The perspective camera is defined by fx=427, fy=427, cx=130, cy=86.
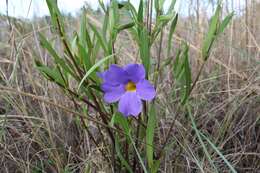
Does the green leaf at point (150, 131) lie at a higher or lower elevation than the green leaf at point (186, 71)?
lower

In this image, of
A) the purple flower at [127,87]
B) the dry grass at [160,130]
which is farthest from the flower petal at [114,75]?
the dry grass at [160,130]

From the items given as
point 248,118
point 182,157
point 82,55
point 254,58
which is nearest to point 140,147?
point 182,157

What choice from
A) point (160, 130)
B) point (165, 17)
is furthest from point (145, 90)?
point (160, 130)

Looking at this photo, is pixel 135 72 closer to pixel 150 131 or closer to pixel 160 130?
pixel 150 131

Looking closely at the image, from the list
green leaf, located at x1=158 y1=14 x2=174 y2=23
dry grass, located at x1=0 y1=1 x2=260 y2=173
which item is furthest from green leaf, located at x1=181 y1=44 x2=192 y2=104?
dry grass, located at x1=0 y1=1 x2=260 y2=173

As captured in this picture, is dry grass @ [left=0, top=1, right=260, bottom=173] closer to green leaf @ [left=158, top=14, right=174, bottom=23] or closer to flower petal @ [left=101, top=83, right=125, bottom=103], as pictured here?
flower petal @ [left=101, top=83, right=125, bottom=103]

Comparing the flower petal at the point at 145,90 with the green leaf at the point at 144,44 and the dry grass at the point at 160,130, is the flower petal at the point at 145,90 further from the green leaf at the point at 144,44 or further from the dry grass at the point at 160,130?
the dry grass at the point at 160,130

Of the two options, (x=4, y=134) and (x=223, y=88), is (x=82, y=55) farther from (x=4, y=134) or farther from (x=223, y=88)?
(x=223, y=88)
